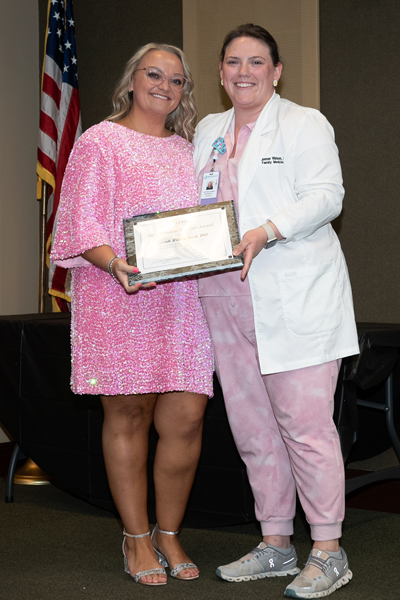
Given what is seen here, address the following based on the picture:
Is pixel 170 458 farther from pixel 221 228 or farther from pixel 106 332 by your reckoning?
pixel 221 228

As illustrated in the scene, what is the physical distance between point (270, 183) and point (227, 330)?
48 centimetres

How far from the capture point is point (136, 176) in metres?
2.06

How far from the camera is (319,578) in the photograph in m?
1.96

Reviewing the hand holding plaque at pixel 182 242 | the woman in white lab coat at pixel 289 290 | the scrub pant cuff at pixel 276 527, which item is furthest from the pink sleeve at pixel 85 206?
the scrub pant cuff at pixel 276 527

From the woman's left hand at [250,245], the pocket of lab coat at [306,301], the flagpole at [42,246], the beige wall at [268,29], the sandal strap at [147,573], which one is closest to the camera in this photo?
the woman's left hand at [250,245]

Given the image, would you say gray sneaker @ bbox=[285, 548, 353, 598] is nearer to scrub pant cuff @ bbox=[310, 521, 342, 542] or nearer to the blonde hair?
scrub pant cuff @ bbox=[310, 521, 342, 542]

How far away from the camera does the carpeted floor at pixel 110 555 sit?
6.70 ft

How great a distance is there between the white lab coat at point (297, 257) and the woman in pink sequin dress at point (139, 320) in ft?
0.78

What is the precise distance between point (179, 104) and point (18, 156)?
2222 millimetres

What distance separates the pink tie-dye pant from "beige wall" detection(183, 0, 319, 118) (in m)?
1.90

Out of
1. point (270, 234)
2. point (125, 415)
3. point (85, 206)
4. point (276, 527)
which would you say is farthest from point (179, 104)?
point (276, 527)

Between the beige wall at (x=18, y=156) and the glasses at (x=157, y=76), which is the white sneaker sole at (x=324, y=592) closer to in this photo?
the glasses at (x=157, y=76)

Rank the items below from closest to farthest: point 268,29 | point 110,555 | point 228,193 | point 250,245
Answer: point 250,245 → point 228,193 → point 110,555 → point 268,29

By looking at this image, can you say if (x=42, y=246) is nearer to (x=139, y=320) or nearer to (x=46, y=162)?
(x=46, y=162)
